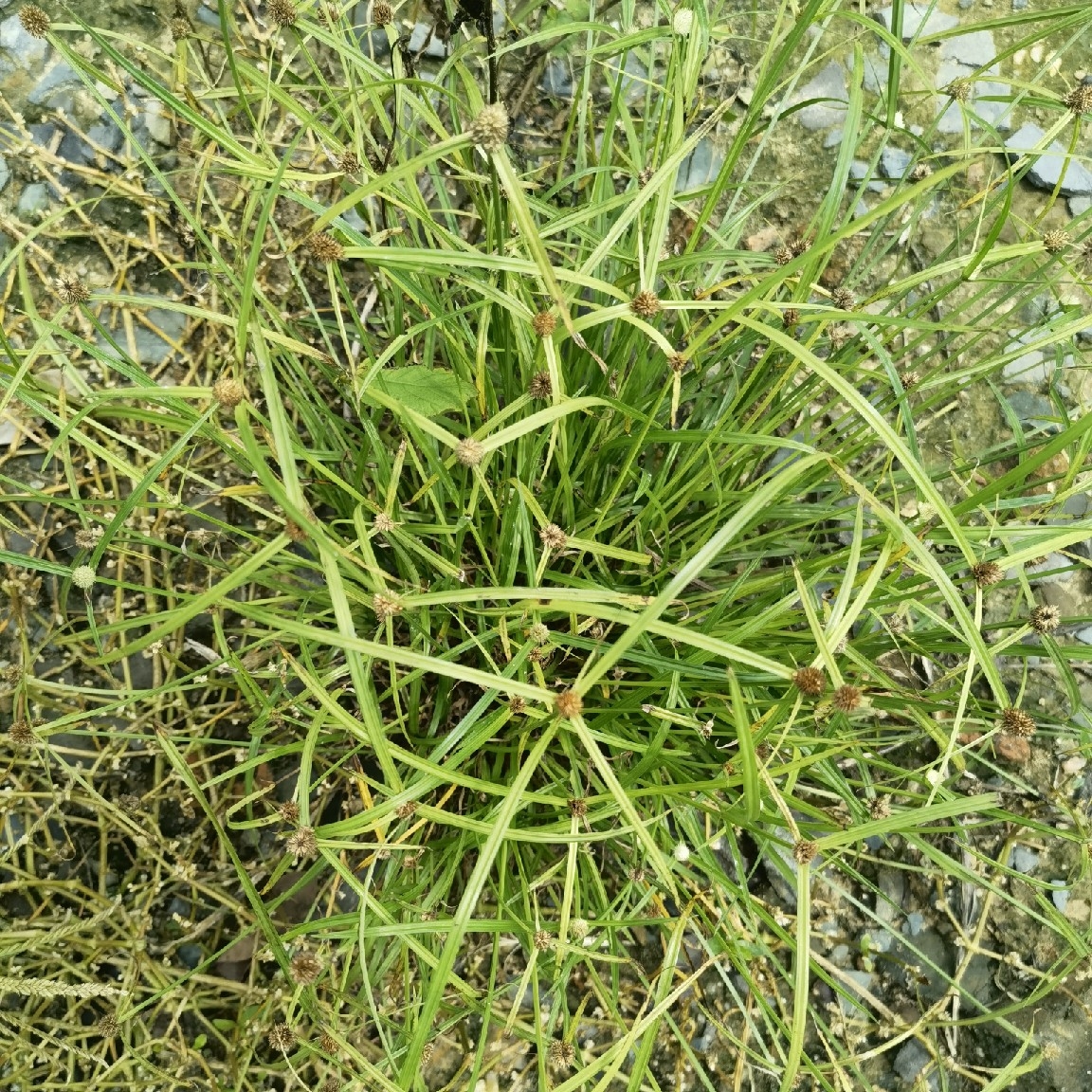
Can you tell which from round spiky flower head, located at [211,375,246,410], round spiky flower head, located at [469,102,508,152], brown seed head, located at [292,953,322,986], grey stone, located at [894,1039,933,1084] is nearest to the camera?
round spiky flower head, located at [469,102,508,152]

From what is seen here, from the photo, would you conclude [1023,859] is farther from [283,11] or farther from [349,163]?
[283,11]

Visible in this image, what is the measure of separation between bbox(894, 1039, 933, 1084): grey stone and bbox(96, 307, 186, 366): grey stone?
2.01m

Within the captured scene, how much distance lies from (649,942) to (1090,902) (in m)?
0.92

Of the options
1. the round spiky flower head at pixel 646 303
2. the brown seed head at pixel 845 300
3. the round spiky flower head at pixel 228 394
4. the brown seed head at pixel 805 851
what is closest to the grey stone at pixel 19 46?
the round spiky flower head at pixel 228 394

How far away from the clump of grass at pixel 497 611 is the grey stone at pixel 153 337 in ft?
0.12

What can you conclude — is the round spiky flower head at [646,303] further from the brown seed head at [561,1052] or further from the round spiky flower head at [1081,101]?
the brown seed head at [561,1052]

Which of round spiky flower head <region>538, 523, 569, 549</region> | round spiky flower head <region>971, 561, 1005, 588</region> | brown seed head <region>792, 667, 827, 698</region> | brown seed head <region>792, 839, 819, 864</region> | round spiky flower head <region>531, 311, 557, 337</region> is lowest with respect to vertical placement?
brown seed head <region>792, 839, 819, 864</region>

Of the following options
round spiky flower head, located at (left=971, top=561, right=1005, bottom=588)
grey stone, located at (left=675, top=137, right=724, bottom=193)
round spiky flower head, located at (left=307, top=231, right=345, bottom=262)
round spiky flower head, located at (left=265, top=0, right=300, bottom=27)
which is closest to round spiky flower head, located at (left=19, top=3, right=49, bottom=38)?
round spiky flower head, located at (left=265, top=0, right=300, bottom=27)

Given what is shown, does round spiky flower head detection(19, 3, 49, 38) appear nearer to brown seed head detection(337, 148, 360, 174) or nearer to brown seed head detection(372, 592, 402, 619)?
brown seed head detection(337, 148, 360, 174)

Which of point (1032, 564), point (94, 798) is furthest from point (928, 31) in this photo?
point (94, 798)

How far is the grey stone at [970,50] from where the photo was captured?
1.99 m

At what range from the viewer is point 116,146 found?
1.74m

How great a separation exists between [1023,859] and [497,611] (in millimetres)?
1316

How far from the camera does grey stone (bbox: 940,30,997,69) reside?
6.51 ft
